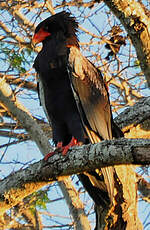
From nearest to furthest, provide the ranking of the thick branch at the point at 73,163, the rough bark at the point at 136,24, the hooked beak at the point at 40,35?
1. the thick branch at the point at 73,163
2. the rough bark at the point at 136,24
3. the hooked beak at the point at 40,35

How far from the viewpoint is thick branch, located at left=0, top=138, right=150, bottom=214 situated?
2582 mm

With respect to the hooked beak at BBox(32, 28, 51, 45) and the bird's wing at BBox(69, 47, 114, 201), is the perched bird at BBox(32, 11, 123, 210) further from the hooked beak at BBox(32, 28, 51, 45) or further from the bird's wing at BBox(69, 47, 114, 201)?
the hooked beak at BBox(32, 28, 51, 45)

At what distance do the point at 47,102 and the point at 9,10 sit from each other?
91.0 inches

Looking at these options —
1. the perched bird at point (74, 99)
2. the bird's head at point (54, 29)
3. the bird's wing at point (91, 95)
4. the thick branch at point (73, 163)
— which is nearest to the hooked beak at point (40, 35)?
the bird's head at point (54, 29)

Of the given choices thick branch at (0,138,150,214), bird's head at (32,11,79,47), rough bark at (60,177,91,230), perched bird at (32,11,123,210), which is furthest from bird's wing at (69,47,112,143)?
rough bark at (60,177,91,230)

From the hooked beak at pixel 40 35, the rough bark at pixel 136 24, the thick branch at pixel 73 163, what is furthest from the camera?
the hooked beak at pixel 40 35

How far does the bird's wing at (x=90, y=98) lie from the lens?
4.07 metres

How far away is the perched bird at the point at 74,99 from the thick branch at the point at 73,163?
2.29 ft

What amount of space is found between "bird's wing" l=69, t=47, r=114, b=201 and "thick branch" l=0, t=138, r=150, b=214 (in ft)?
2.65

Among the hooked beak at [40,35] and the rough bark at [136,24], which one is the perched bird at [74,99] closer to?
the hooked beak at [40,35]

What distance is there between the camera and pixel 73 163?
120 inches

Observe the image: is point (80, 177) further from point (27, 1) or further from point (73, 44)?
point (27, 1)

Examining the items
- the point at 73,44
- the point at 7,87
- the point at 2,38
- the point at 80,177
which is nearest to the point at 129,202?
the point at 80,177

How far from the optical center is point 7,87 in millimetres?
5449
